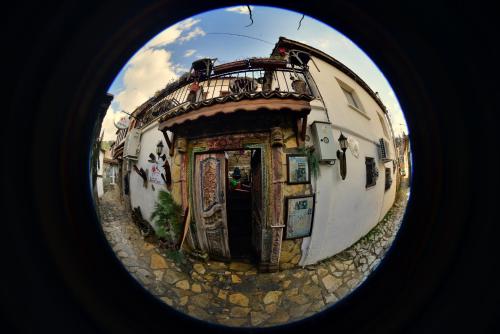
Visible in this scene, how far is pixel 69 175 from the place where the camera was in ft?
2.81

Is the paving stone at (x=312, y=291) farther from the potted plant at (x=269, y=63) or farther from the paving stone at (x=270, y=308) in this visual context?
the potted plant at (x=269, y=63)

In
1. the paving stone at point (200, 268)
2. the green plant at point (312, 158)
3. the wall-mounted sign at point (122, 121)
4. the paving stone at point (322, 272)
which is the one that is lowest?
the paving stone at point (322, 272)

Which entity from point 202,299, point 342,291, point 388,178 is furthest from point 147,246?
point 388,178

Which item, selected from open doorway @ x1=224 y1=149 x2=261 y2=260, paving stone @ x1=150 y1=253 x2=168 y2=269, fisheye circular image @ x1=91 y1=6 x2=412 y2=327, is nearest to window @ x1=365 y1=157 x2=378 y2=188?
fisheye circular image @ x1=91 y1=6 x2=412 y2=327

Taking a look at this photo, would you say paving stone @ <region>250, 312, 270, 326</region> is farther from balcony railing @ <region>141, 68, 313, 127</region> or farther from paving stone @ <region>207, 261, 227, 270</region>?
balcony railing @ <region>141, 68, 313, 127</region>

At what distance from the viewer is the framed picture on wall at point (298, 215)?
86 cm

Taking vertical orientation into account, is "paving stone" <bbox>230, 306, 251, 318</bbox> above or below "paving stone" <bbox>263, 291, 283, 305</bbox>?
below

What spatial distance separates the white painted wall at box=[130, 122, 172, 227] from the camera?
881 millimetres

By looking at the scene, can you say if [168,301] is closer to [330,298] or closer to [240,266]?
[240,266]

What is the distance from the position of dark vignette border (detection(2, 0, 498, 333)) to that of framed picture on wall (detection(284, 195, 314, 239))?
0.41 meters

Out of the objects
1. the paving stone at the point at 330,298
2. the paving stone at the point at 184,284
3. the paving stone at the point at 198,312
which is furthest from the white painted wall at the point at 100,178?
the paving stone at the point at 330,298

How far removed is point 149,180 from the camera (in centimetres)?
90

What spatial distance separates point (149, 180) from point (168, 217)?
0.60ft

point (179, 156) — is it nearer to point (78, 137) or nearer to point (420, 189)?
point (78, 137)
